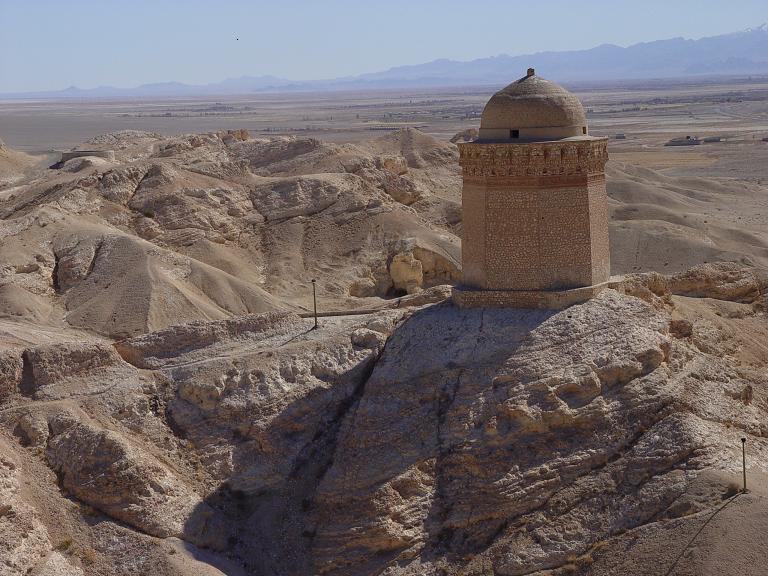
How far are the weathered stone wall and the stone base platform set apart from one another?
0.14 meters

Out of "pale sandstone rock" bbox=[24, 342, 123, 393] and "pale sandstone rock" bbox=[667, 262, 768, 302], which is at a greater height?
"pale sandstone rock" bbox=[24, 342, 123, 393]

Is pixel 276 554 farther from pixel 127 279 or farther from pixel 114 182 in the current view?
pixel 114 182

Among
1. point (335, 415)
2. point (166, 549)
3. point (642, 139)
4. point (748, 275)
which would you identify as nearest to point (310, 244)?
point (748, 275)

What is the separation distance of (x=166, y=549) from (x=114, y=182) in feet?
80.5

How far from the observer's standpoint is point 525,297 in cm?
1648

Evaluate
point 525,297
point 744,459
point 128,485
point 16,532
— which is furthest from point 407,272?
point 16,532

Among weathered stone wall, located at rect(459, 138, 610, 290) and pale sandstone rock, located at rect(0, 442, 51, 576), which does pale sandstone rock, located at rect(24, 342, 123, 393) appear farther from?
weathered stone wall, located at rect(459, 138, 610, 290)

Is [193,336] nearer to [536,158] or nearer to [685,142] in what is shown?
[536,158]

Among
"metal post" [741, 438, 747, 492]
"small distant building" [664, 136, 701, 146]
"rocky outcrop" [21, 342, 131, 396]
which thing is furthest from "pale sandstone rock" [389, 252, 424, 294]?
"small distant building" [664, 136, 701, 146]

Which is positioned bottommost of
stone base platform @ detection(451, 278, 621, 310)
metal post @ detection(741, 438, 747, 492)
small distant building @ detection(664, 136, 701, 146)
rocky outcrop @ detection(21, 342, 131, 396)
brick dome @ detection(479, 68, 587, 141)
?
small distant building @ detection(664, 136, 701, 146)

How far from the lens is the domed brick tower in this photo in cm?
1633

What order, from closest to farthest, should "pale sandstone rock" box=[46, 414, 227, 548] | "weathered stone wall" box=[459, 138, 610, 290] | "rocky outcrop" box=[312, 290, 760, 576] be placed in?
1. "rocky outcrop" box=[312, 290, 760, 576]
2. "pale sandstone rock" box=[46, 414, 227, 548]
3. "weathered stone wall" box=[459, 138, 610, 290]

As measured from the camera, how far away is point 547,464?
47.9 ft

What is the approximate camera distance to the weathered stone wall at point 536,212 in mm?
16298
